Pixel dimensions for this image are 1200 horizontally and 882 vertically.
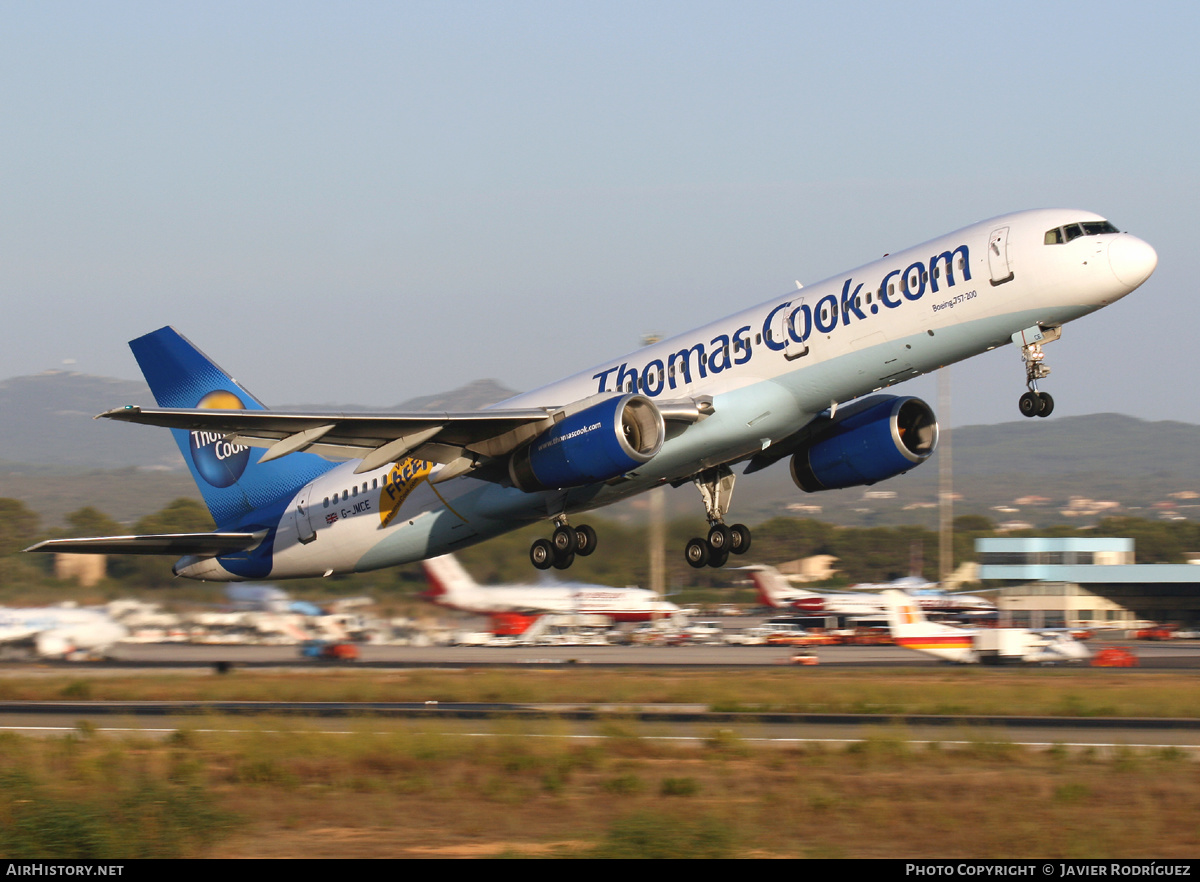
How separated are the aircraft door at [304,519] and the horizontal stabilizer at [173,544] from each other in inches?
51.1

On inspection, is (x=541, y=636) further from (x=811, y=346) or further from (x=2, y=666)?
(x=811, y=346)

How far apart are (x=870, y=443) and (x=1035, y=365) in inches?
229

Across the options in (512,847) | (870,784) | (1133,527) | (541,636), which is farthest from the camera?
(1133,527)

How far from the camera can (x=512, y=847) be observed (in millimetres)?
16578

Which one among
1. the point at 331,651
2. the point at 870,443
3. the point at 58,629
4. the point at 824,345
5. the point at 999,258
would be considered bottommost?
the point at 331,651

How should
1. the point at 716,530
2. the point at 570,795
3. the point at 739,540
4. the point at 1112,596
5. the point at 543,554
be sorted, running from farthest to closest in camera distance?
the point at 1112,596
the point at 716,530
the point at 739,540
the point at 543,554
the point at 570,795

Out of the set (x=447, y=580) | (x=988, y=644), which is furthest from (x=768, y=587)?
(x=447, y=580)

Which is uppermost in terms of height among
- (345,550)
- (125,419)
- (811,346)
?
(811,346)

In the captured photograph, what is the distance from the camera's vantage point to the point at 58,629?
1976 inches

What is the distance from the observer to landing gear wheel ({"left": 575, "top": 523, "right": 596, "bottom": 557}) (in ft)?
102

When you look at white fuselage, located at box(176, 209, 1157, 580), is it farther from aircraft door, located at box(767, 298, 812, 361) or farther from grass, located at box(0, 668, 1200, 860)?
grass, located at box(0, 668, 1200, 860)

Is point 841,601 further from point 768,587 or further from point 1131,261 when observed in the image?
point 1131,261
